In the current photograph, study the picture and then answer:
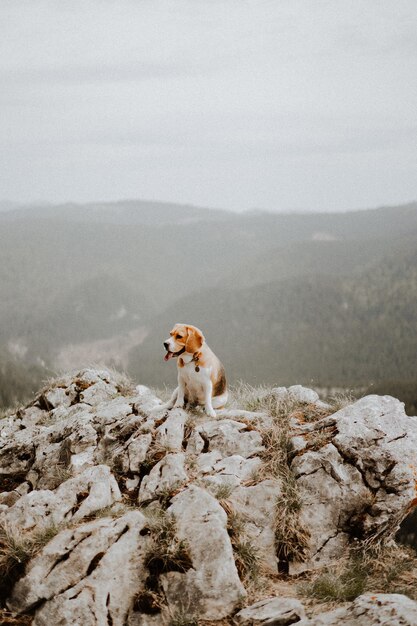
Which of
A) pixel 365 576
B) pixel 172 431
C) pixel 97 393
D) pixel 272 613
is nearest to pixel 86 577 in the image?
pixel 272 613

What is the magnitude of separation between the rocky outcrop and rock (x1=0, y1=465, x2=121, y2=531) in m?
0.02

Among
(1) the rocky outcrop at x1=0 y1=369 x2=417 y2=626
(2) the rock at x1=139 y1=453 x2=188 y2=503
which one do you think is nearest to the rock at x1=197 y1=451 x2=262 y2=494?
(1) the rocky outcrop at x1=0 y1=369 x2=417 y2=626

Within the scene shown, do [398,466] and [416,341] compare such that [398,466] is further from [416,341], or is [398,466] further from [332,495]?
[416,341]

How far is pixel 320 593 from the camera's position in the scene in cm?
619

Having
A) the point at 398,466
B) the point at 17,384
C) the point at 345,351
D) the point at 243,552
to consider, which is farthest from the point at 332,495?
the point at 345,351

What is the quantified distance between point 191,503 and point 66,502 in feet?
6.66

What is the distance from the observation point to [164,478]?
7.75m

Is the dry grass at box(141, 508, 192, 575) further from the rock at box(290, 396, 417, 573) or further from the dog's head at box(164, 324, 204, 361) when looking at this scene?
the dog's head at box(164, 324, 204, 361)

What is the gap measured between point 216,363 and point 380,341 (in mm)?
187085

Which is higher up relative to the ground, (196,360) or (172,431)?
(196,360)

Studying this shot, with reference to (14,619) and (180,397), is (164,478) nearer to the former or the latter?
(180,397)

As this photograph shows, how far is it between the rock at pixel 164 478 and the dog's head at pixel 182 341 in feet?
5.50

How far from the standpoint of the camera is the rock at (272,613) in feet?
18.8

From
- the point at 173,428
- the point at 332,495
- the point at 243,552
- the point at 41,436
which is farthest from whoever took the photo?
the point at 41,436
